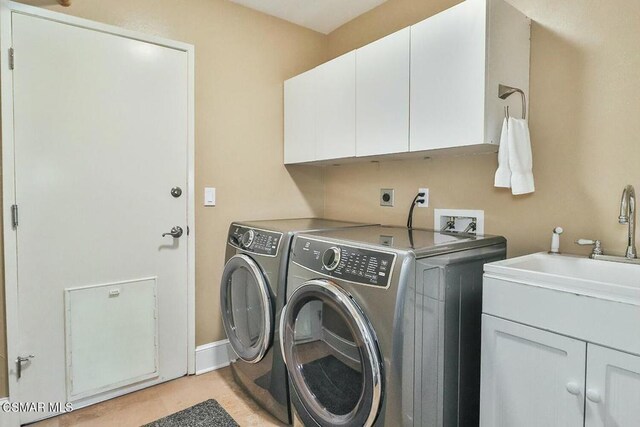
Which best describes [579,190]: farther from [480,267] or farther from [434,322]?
[434,322]

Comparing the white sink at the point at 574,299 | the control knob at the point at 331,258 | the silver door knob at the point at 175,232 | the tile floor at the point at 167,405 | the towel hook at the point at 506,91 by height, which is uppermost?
the towel hook at the point at 506,91

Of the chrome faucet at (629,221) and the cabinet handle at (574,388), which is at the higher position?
the chrome faucet at (629,221)

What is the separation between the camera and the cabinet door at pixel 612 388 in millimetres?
958

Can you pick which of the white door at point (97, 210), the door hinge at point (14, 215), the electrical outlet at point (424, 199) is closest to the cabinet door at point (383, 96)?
the electrical outlet at point (424, 199)

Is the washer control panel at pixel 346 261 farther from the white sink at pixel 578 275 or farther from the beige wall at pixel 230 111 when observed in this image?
the beige wall at pixel 230 111

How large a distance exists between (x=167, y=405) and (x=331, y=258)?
1.36 meters

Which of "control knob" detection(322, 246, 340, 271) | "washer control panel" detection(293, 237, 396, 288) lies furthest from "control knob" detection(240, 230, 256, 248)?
"control knob" detection(322, 246, 340, 271)

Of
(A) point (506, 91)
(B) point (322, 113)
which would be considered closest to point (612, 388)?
(A) point (506, 91)

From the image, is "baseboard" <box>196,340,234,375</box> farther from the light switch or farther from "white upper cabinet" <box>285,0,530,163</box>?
"white upper cabinet" <box>285,0,530,163</box>

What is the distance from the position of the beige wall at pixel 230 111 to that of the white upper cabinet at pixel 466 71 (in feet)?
3.95

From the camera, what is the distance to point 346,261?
136cm

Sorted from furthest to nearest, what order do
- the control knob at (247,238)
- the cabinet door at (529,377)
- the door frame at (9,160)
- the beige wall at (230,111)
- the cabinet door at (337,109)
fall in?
the beige wall at (230,111) → the cabinet door at (337,109) → the control knob at (247,238) → the door frame at (9,160) → the cabinet door at (529,377)

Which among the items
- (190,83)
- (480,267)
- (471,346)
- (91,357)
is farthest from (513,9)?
(91,357)

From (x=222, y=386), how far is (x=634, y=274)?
2129mm
